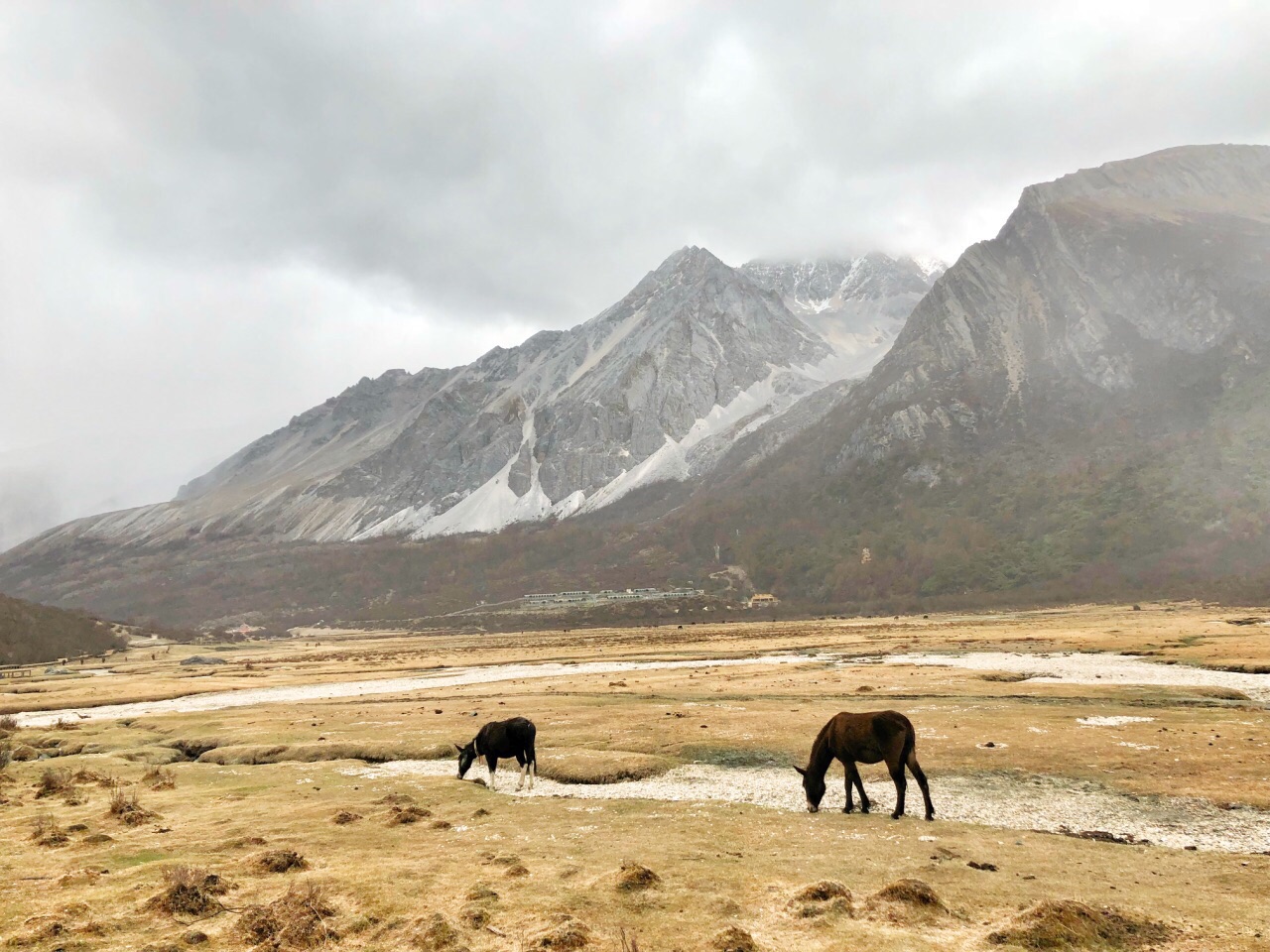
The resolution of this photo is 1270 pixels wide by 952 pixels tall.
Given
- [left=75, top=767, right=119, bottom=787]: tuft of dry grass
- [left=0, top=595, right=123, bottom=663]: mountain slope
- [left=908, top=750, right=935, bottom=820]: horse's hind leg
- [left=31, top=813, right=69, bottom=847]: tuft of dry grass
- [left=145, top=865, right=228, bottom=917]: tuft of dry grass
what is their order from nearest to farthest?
[left=145, top=865, right=228, bottom=917]: tuft of dry grass, [left=31, top=813, right=69, bottom=847]: tuft of dry grass, [left=908, top=750, right=935, bottom=820]: horse's hind leg, [left=75, top=767, right=119, bottom=787]: tuft of dry grass, [left=0, top=595, right=123, bottom=663]: mountain slope

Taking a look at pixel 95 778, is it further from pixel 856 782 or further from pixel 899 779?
pixel 899 779

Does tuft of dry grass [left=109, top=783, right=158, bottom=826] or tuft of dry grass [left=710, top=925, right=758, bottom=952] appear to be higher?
tuft of dry grass [left=710, top=925, right=758, bottom=952]

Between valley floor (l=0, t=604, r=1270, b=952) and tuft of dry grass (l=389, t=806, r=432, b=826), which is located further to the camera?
tuft of dry grass (l=389, t=806, r=432, b=826)

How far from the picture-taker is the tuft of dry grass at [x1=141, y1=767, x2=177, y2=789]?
92.2 ft

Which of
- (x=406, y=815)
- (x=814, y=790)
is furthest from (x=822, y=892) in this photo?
(x=406, y=815)

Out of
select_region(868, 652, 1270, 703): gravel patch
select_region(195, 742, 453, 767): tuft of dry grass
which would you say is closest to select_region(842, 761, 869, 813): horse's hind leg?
select_region(195, 742, 453, 767): tuft of dry grass

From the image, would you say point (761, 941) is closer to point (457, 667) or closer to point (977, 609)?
point (457, 667)

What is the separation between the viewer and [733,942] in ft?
39.2

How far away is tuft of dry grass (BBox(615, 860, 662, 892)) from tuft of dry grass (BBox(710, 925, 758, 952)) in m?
3.00

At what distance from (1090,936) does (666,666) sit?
69.1m

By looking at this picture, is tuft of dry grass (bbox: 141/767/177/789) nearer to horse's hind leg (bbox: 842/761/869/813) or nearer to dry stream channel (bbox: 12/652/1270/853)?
dry stream channel (bbox: 12/652/1270/853)

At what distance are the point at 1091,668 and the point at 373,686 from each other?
222 feet

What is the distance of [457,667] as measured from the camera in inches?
3809

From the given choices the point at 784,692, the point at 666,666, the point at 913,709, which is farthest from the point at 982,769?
the point at 666,666
